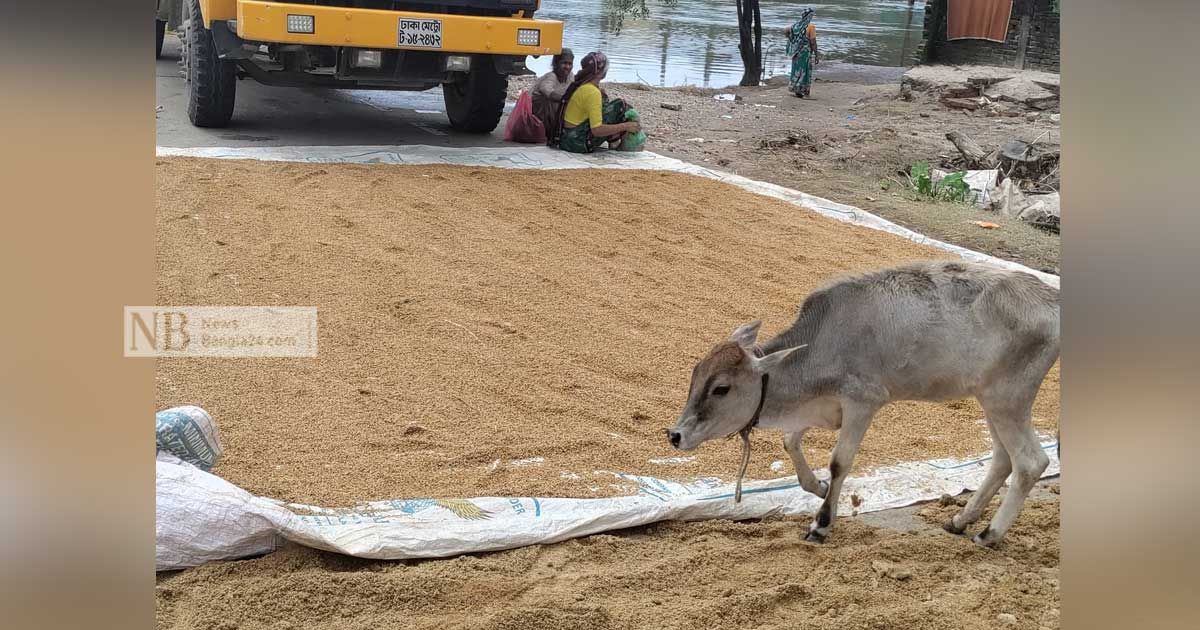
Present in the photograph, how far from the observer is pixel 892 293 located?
3.55m

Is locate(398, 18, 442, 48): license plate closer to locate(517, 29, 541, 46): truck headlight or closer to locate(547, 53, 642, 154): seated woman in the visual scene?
locate(517, 29, 541, 46): truck headlight

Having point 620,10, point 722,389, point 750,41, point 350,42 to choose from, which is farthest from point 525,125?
point 620,10

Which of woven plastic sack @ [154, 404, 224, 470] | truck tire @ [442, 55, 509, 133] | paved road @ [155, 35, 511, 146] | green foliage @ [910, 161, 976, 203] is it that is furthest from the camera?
truck tire @ [442, 55, 509, 133]

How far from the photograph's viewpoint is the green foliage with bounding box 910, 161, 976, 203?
893 centimetres

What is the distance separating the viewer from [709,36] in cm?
2373

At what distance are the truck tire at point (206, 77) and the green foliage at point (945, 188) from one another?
5740mm

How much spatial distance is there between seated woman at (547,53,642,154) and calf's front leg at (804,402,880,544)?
5977 mm

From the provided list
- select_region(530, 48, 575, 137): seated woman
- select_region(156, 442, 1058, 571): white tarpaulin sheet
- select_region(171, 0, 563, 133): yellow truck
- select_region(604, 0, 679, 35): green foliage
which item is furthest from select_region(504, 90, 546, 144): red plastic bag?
select_region(156, 442, 1058, 571): white tarpaulin sheet

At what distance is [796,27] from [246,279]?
1150cm

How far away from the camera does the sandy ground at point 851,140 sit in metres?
7.98

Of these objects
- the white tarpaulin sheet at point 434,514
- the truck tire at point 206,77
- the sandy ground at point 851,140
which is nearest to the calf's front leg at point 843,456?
the white tarpaulin sheet at point 434,514

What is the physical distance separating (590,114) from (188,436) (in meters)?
6.30

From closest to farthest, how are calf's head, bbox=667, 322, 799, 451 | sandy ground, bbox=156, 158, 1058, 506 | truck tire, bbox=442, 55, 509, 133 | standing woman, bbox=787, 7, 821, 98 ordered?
calf's head, bbox=667, 322, 799, 451 < sandy ground, bbox=156, 158, 1058, 506 < truck tire, bbox=442, 55, 509, 133 < standing woman, bbox=787, 7, 821, 98
